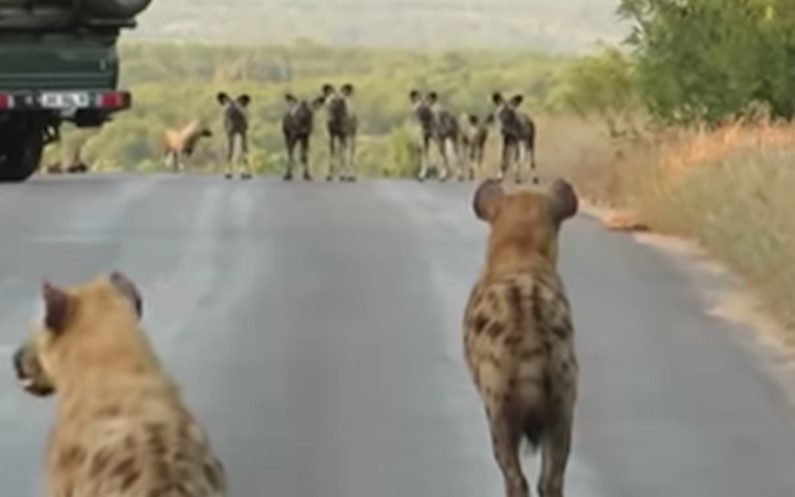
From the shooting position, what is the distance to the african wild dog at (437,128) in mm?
42094

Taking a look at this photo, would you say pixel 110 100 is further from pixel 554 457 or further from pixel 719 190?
pixel 554 457

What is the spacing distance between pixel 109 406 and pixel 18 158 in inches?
1036

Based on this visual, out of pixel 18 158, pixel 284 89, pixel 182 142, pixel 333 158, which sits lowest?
pixel 284 89

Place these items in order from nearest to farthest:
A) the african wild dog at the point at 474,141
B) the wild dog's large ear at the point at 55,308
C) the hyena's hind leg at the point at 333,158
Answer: the wild dog's large ear at the point at 55,308 < the hyena's hind leg at the point at 333,158 < the african wild dog at the point at 474,141

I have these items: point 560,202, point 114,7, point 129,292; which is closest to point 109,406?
point 129,292

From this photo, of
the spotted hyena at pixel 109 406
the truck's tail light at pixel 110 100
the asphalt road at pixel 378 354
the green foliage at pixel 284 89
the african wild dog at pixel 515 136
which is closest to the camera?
the spotted hyena at pixel 109 406

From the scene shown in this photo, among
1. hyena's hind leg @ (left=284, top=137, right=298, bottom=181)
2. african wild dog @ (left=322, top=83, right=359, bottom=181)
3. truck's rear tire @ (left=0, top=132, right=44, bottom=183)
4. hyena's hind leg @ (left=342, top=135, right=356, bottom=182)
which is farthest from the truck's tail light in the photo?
african wild dog @ (left=322, top=83, right=359, bottom=181)

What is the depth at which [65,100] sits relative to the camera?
107 feet

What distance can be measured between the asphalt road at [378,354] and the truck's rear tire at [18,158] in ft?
22.1

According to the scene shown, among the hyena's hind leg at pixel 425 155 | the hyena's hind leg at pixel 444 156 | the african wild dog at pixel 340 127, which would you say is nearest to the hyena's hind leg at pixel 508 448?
the hyena's hind leg at pixel 425 155

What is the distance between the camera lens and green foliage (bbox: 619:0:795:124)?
32844 millimetres

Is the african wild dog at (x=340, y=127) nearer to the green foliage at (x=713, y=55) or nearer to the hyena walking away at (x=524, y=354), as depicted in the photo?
the green foliage at (x=713, y=55)

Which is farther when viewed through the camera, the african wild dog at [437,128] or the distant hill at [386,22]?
the distant hill at [386,22]

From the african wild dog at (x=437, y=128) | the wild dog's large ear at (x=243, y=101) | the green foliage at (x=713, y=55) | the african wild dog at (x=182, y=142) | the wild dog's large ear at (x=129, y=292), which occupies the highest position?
the wild dog's large ear at (x=129, y=292)
